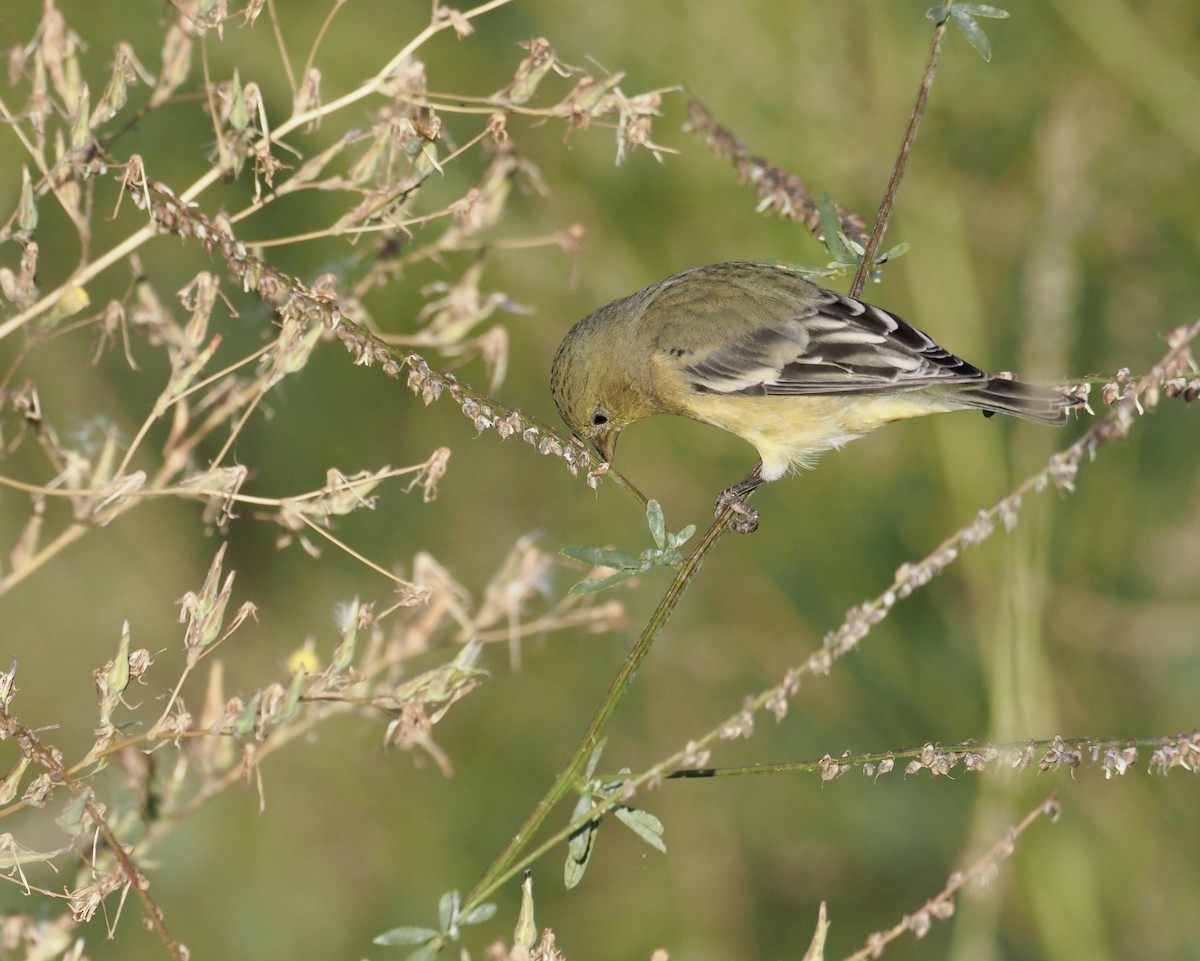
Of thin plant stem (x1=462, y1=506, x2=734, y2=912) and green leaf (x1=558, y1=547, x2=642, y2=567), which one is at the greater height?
green leaf (x1=558, y1=547, x2=642, y2=567)

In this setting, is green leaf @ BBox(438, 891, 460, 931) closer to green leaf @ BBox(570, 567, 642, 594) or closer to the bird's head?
green leaf @ BBox(570, 567, 642, 594)

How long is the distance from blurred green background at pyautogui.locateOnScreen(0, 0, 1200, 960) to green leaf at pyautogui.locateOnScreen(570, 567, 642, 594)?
10.7ft

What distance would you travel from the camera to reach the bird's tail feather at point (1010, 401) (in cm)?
329

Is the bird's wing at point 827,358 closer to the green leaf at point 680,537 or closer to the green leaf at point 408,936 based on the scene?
the green leaf at point 680,537

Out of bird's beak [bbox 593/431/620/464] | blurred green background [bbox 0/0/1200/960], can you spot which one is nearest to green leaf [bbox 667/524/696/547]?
bird's beak [bbox 593/431/620/464]

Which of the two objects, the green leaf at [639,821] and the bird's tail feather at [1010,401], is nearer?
the green leaf at [639,821]

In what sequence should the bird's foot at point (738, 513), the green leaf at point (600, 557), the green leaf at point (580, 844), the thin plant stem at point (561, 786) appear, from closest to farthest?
the thin plant stem at point (561, 786) → the green leaf at point (580, 844) → the green leaf at point (600, 557) → the bird's foot at point (738, 513)

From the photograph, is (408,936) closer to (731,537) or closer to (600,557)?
(600,557)

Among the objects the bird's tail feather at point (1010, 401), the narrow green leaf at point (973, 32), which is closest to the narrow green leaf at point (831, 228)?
the narrow green leaf at point (973, 32)

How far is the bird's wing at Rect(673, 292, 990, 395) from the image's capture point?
3.94 meters

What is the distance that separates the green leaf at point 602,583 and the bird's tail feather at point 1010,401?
135 centimetres

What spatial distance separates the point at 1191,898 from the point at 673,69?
431 centimetres

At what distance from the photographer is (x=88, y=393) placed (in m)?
6.41

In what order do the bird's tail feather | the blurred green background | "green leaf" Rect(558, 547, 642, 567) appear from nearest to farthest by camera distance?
"green leaf" Rect(558, 547, 642, 567)
the bird's tail feather
the blurred green background
